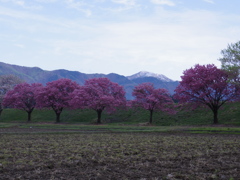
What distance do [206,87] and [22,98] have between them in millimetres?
53968

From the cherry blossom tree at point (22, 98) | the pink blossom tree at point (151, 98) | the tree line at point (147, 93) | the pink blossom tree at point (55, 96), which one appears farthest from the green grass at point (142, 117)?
the cherry blossom tree at point (22, 98)

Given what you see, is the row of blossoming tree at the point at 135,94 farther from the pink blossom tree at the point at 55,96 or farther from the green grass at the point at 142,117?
the green grass at the point at 142,117

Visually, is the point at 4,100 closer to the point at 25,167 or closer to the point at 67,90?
the point at 67,90

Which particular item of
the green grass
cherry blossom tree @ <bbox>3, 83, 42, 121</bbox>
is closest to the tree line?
cherry blossom tree @ <bbox>3, 83, 42, 121</bbox>

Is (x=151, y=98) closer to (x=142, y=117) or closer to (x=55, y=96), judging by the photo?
(x=142, y=117)

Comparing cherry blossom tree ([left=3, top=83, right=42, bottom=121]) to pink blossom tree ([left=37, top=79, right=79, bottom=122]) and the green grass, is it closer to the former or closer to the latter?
pink blossom tree ([left=37, top=79, right=79, bottom=122])

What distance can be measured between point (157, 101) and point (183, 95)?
277 inches

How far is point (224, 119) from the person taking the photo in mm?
60219

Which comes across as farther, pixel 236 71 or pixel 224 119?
pixel 224 119

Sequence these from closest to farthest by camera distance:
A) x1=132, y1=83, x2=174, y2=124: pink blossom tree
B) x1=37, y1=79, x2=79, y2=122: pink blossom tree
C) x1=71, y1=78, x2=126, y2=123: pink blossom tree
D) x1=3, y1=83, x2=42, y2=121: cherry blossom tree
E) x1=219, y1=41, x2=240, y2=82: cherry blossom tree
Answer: x1=219, y1=41, x2=240, y2=82: cherry blossom tree, x1=132, y1=83, x2=174, y2=124: pink blossom tree, x1=71, y1=78, x2=126, y2=123: pink blossom tree, x1=37, y1=79, x2=79, y2=122: pink blossom tree, x1=3, y1=83, x2=42, y2=121: cherry blossom tree

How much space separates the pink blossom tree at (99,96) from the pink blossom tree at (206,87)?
17.0 meters

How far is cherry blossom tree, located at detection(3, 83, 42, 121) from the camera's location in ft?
259

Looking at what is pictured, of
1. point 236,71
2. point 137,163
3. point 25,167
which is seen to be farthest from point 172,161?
point 236,71

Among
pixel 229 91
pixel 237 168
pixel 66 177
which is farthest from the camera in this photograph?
pixel 229 91
